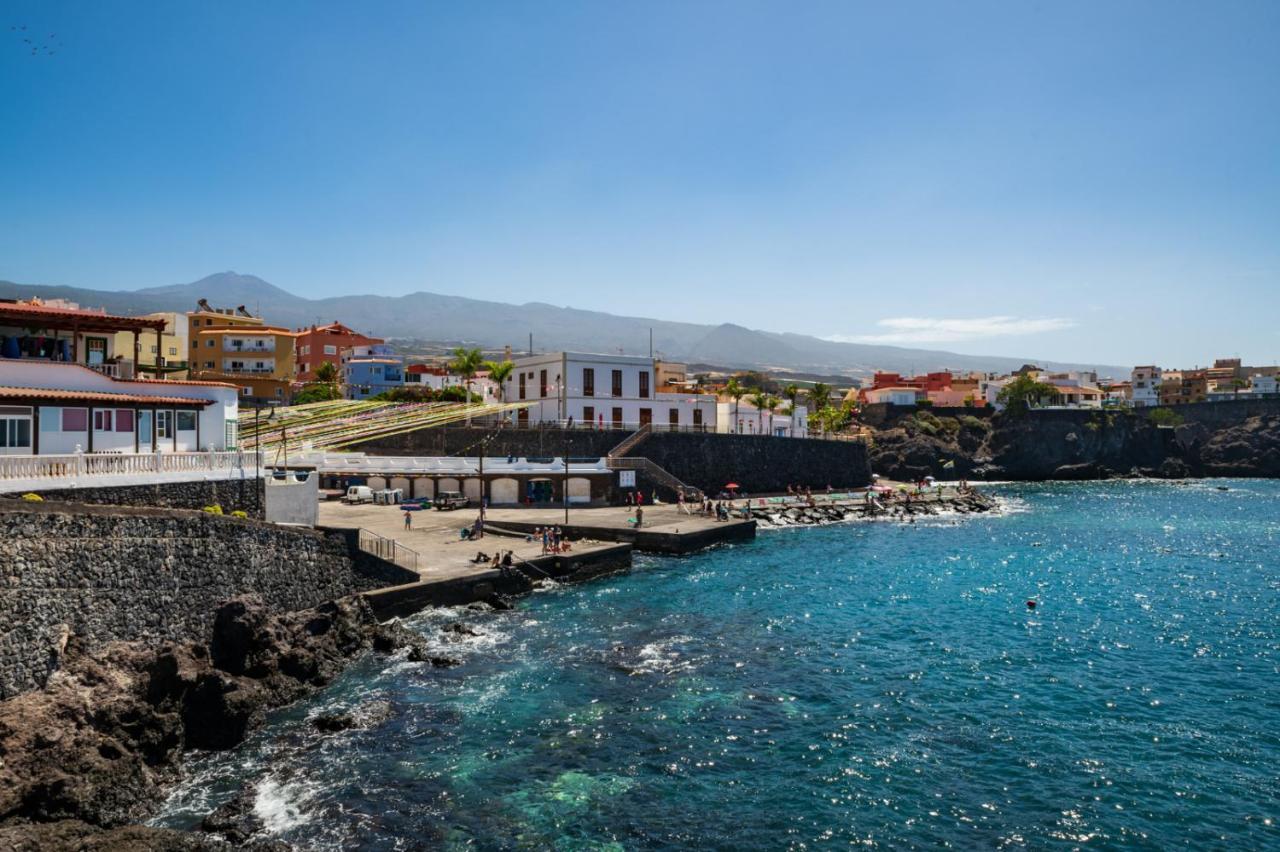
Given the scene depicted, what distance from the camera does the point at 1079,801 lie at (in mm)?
18172

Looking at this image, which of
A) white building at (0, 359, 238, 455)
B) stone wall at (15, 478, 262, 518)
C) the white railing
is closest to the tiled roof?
white building at (0, 359, 238, 455)

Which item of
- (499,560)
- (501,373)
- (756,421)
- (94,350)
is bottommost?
(499,560)

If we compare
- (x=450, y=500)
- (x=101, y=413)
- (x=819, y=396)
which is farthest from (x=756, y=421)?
(x=101, y=413)

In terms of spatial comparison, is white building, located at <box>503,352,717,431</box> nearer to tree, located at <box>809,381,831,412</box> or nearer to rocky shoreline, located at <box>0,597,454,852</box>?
tree, located at <box>809,381,831,412</box>

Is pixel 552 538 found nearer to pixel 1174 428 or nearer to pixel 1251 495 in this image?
pixel 1251 495

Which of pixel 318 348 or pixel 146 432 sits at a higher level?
pixel 318 348

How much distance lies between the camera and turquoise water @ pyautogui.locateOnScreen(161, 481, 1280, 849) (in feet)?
56.4

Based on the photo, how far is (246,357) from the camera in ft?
290

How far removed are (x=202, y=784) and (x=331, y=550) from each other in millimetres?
12272

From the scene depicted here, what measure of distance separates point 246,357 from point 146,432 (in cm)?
6355

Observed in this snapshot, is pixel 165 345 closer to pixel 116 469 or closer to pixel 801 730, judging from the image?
pixel 116 469

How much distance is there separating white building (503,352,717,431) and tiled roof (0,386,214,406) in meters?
36.2

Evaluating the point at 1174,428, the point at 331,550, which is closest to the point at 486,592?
the point at 331,550

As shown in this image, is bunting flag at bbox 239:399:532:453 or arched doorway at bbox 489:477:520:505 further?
arched doorway at bbox 489:477:520:505
